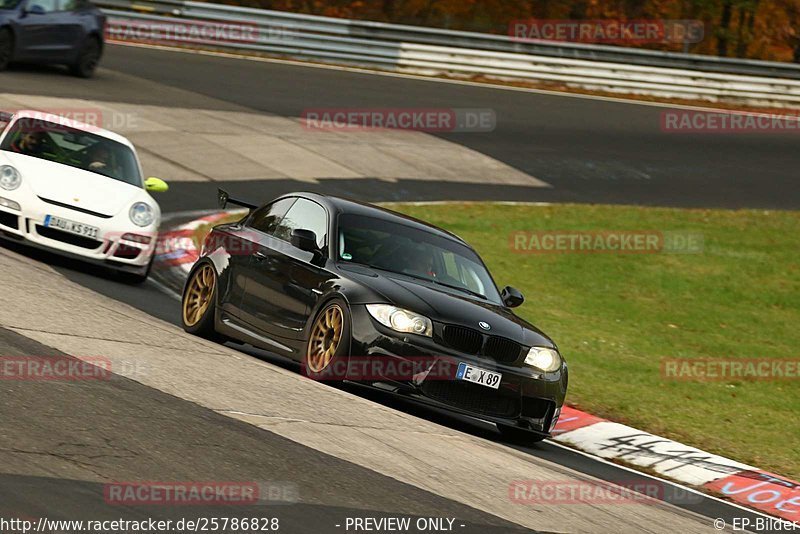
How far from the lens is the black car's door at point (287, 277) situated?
10.0 metres

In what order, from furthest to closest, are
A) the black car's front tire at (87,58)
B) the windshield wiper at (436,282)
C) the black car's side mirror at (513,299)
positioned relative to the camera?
the black car's front tire at (87,58) < the black car's side mirror at (513,299) < the windshield wiper at (436,282)

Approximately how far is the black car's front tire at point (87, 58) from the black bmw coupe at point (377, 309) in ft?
50.2

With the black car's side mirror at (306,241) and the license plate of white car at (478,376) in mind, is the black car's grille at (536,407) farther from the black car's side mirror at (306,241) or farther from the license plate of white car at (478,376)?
the black car's side mirror at (306,241)

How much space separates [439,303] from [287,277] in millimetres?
1407

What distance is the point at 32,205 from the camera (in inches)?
512

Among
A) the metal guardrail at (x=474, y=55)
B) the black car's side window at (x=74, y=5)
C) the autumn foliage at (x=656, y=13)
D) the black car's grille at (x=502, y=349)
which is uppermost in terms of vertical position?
the autumn foliage at (x=656, y=13)

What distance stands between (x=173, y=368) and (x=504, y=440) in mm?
2559

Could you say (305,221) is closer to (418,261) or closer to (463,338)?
(418,261)

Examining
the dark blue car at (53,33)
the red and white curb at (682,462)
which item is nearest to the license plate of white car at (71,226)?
the red and white curb at (682,462)

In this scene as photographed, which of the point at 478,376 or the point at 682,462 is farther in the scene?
the point at 682,462

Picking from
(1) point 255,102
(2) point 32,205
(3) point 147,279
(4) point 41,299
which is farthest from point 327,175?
(4) point 41,299

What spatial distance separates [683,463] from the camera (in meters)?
9.76

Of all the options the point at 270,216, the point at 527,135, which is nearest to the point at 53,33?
the point at 527,135

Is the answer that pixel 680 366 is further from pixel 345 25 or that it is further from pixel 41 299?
pixel 345 25
